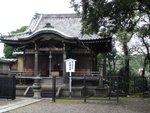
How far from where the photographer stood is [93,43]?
34.2m

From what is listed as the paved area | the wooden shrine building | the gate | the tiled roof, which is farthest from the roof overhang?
the paved area

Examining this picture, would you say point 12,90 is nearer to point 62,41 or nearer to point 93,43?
point 62,41

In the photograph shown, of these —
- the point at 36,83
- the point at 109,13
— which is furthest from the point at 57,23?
the point at 109,13

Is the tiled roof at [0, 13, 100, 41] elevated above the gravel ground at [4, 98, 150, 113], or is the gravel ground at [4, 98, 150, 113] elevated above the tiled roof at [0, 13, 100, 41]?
the tiled roof at [0, 13, 100, 41]

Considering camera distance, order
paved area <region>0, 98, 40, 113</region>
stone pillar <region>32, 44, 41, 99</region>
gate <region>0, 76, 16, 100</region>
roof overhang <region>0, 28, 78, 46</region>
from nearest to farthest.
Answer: paved area <region>0, 98, 40, 113</region>
gate <region>0, 76, 16, 100</region>
stone pillar <region>32, 44, 41, 99</region>
roof overhang <region>0, 28, 78, 46</region>

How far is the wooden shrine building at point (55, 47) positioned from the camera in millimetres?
32562

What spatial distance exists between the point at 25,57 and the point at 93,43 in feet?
23.6

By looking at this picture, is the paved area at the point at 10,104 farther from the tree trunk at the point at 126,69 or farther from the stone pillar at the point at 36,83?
the tree trunk at the point at 126,69

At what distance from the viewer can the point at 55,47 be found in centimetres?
3400

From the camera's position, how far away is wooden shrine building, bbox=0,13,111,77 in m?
32.6

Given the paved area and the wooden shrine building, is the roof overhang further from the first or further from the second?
the paved area

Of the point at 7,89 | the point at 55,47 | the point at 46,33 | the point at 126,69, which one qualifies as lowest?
the point at 7,89

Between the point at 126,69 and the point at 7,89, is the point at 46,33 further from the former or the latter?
the point at 126,69

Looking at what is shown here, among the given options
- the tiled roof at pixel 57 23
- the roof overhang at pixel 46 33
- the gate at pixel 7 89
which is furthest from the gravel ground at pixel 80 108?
the tiled roof at pixel 57 23
